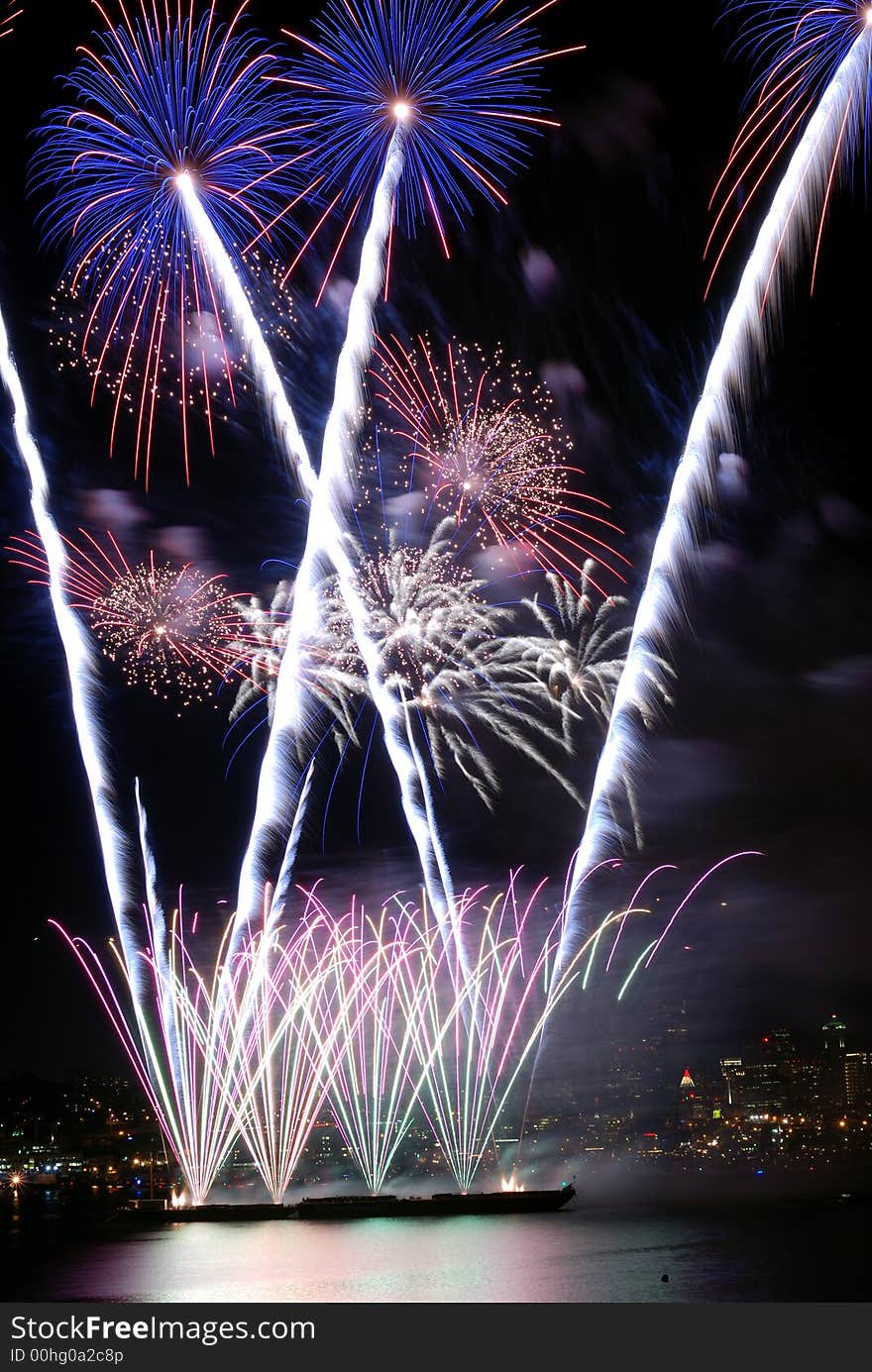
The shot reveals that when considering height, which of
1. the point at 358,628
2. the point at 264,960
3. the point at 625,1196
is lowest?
the point at 625,1196

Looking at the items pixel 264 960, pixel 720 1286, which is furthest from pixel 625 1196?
pixel 264 960

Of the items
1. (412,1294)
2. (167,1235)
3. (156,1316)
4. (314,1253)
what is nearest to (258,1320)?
(156,1316)

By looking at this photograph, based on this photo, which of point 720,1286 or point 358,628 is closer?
point 358,628

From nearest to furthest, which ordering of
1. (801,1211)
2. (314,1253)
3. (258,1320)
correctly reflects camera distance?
(258,1320)
(314,1253)
(801,1211)

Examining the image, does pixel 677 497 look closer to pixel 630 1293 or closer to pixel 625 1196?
pixel 630 1293

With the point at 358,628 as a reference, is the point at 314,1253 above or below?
below

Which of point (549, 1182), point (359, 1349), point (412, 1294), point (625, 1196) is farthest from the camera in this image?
point (625, 1196)
